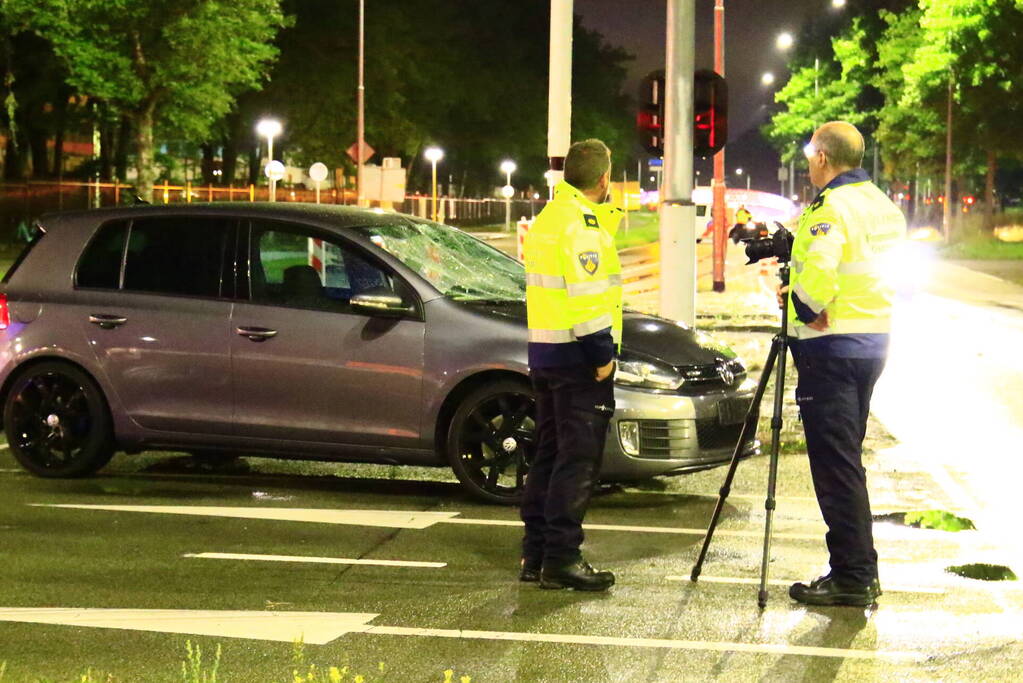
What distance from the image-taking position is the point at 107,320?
9930mm

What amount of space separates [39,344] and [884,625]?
5.56 meters

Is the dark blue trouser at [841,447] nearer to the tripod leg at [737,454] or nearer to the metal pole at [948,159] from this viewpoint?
the tripod leg at [737,454]

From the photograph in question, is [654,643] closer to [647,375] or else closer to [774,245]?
[774,245]

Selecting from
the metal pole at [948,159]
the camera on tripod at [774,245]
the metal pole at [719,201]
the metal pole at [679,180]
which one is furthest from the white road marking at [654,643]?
the metal pole at [948,159]

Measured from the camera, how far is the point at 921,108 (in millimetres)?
64188

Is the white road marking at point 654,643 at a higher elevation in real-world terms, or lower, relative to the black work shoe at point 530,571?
lower

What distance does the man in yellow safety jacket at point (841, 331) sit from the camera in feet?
22.0

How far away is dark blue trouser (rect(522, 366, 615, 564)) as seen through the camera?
A: 23.2ft

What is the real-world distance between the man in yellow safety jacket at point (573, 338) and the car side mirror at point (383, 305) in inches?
85.1

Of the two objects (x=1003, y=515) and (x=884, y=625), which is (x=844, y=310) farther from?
(x=1003, y=515)

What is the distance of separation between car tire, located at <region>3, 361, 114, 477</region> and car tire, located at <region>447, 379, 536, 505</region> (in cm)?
223

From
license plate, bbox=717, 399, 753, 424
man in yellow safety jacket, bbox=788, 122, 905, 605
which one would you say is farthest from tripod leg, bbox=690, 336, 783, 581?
license plate, bbox=717, 399, 753, 424

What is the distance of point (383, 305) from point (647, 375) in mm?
1489

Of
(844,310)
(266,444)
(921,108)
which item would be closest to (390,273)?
(266,444)
